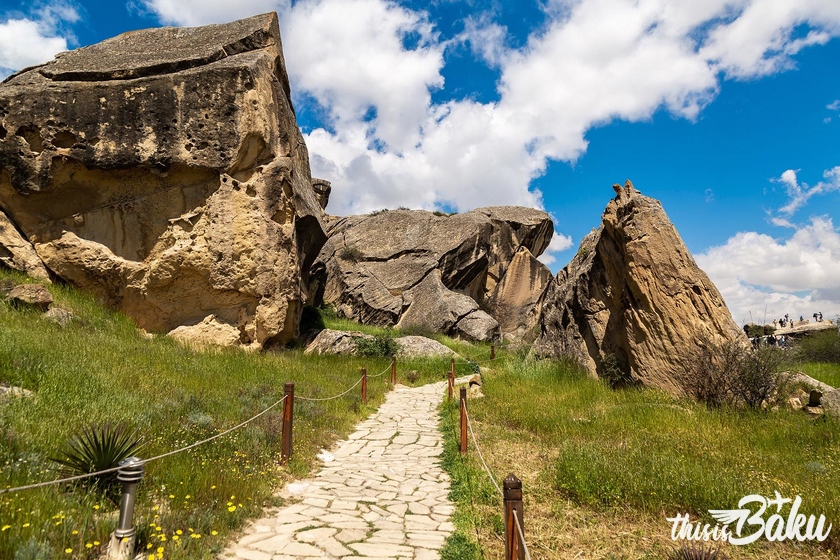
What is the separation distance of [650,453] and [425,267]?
2229 cm

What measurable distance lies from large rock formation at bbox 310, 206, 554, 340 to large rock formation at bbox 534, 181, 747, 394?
42.7 ft

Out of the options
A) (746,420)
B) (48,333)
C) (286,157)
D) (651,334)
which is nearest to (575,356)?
(651,334)

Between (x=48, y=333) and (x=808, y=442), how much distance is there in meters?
12.9

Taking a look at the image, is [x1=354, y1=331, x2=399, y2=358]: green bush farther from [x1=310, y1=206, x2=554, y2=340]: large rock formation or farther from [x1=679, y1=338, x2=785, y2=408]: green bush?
[x1=679, y1=338, x2=785, y2=408]: green bush

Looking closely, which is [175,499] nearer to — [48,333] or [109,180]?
[48,333]

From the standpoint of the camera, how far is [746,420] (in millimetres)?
7254

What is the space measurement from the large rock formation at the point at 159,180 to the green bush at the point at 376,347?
385 centimetres

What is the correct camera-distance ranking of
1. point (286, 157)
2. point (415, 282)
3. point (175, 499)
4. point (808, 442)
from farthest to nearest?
1. point (415, 282)
2. point (286, 157)
3. point (808, 442)
4. point (175, 499)

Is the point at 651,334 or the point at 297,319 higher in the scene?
Answer: the point at 297,319

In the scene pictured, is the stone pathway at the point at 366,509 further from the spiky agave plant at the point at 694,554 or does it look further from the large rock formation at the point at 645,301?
the large rock formation at the point at 645,301

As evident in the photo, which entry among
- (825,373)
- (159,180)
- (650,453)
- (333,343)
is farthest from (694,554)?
(333,343)

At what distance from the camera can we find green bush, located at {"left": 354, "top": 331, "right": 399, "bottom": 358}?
687 inches

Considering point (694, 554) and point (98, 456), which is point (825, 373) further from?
point (98, 456)

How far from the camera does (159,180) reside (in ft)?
43.9
